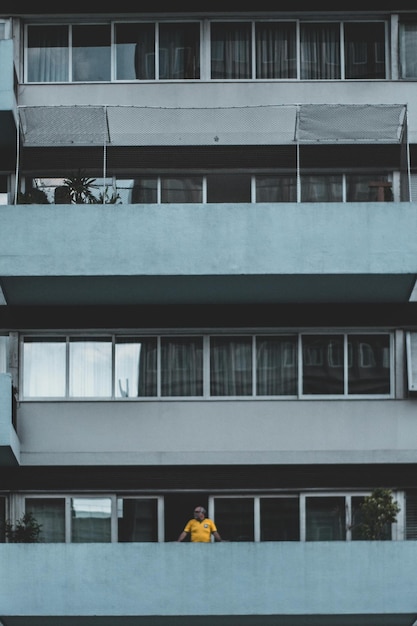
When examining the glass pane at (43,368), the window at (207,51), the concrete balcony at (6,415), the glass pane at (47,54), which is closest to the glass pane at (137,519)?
the glass pane at (43,368)

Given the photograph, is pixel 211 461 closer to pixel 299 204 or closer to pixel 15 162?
pixel 299 204

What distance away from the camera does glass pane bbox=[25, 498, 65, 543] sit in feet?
90.2

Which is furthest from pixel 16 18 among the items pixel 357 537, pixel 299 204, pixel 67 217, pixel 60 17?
pixel 357 537

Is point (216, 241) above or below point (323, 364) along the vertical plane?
above

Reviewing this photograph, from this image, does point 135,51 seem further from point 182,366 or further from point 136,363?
point 182,366

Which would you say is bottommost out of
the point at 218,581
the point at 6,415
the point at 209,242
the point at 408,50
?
the point at 218,581

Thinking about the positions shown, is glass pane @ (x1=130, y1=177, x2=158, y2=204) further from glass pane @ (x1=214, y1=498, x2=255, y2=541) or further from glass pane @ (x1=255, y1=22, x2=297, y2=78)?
glass pane @ (x1=214, y1=498, x2=255, y2=541)

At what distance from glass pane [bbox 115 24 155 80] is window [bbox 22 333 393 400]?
4895 mm

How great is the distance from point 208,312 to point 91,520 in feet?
13.5

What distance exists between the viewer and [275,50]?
95.7 feet

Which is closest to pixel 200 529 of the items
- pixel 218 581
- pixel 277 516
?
pixel 218 581

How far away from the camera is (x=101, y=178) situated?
2866cm

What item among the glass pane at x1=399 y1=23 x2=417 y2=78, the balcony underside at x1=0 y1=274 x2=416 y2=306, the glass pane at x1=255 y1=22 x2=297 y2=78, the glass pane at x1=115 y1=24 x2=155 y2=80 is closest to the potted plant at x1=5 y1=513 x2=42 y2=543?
the balcony underside at x1=0 y1=274 x2=416 y2=306

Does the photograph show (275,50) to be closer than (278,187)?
No
